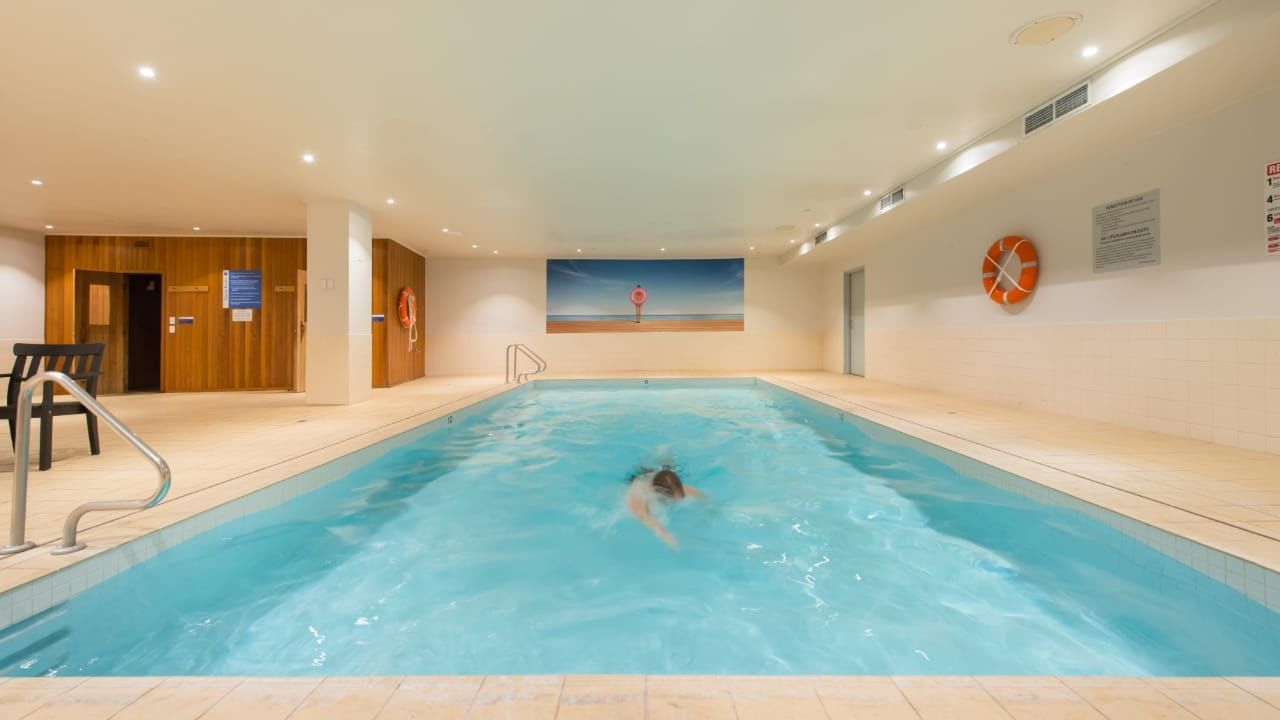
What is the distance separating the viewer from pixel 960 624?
6.64 ft

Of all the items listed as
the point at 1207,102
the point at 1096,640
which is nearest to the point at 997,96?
the point at 1207,102

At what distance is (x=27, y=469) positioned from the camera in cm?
184

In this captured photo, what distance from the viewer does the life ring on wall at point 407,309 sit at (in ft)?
31.3

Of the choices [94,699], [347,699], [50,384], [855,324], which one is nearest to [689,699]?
[347,699]

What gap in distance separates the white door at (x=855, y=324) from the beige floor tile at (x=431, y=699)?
31.8 feet

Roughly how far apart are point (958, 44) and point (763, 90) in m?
1.19

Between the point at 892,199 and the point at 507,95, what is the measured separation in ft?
15.6

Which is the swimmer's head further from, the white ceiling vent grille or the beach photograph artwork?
the beach photograph artwork

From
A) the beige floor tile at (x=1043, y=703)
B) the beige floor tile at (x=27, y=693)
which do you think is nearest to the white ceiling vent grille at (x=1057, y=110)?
the beige floor tile at (x=1043, y=703)

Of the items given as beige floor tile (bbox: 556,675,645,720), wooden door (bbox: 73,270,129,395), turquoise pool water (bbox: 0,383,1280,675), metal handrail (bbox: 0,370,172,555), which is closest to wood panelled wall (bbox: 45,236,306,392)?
wooden door (bbox: 73,270,129,395)

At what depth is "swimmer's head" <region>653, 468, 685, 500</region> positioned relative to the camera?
3.62 m

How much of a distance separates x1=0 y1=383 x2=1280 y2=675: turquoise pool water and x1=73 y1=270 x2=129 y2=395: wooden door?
8.60 m

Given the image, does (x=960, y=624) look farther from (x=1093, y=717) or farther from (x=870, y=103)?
(x=870, y=103)

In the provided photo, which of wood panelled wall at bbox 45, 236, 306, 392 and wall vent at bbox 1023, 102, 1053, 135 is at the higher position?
wall vent at bbox 1023, 102, 1053, 135
